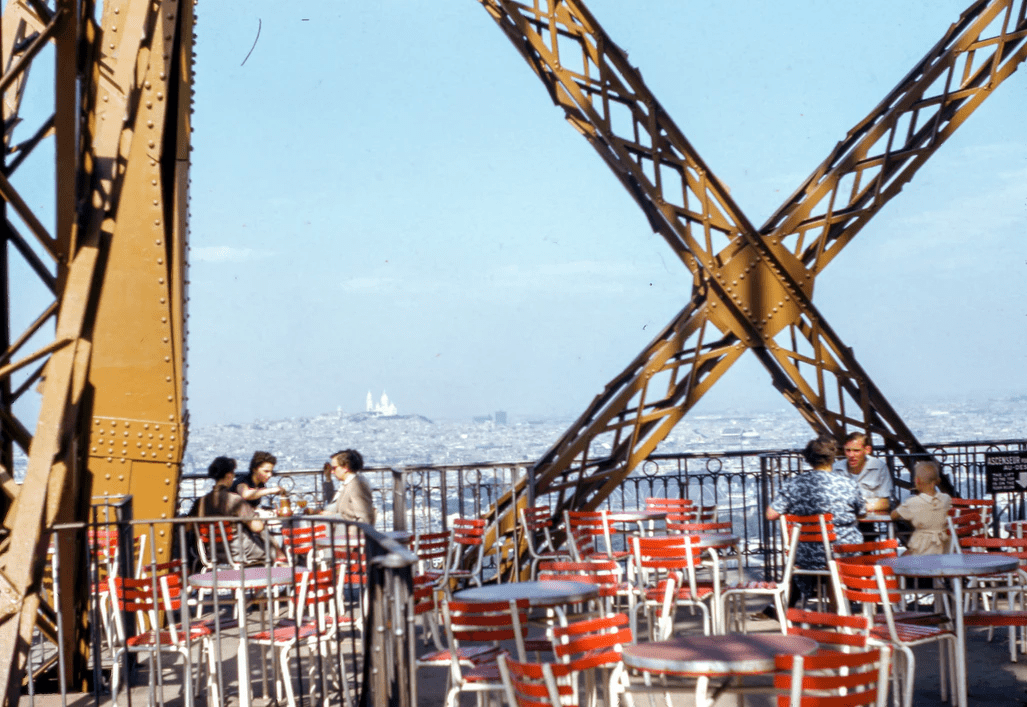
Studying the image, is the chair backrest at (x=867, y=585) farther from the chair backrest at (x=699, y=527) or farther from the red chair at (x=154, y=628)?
the red chair at (x=154, y=628)

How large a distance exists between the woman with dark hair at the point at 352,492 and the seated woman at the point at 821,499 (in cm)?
386

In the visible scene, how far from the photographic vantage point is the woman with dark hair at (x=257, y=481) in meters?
11.6

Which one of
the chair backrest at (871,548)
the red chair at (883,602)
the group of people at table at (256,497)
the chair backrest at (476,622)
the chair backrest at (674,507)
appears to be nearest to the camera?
the chair backrest at (476,622)

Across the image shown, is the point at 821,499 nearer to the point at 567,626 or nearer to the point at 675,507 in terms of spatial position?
the point at 675,507

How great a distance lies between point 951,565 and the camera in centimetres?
690

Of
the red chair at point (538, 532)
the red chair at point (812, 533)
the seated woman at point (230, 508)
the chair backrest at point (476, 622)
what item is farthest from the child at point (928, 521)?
the seated woman at point (230, 508)

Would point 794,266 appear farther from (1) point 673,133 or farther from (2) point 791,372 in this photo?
(1) point 673,133

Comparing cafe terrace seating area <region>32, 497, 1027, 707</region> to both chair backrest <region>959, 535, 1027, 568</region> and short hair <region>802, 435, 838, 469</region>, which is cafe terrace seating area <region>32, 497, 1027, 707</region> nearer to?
chair backrest <region>959, 535, 1027, 568</region>

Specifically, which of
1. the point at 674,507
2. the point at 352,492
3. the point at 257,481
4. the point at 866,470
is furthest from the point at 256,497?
the point at 866,470

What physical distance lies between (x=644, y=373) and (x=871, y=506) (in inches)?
102

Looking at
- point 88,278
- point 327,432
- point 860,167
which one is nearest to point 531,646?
point 88,278

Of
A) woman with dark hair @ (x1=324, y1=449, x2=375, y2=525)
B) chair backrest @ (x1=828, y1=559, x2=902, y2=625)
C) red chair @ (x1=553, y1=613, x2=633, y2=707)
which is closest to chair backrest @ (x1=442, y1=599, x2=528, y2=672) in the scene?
red chair @ (x1=553, y1=613, x2=633, y2=707)

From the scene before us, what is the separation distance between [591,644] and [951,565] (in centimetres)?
301

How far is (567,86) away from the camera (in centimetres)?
1140
